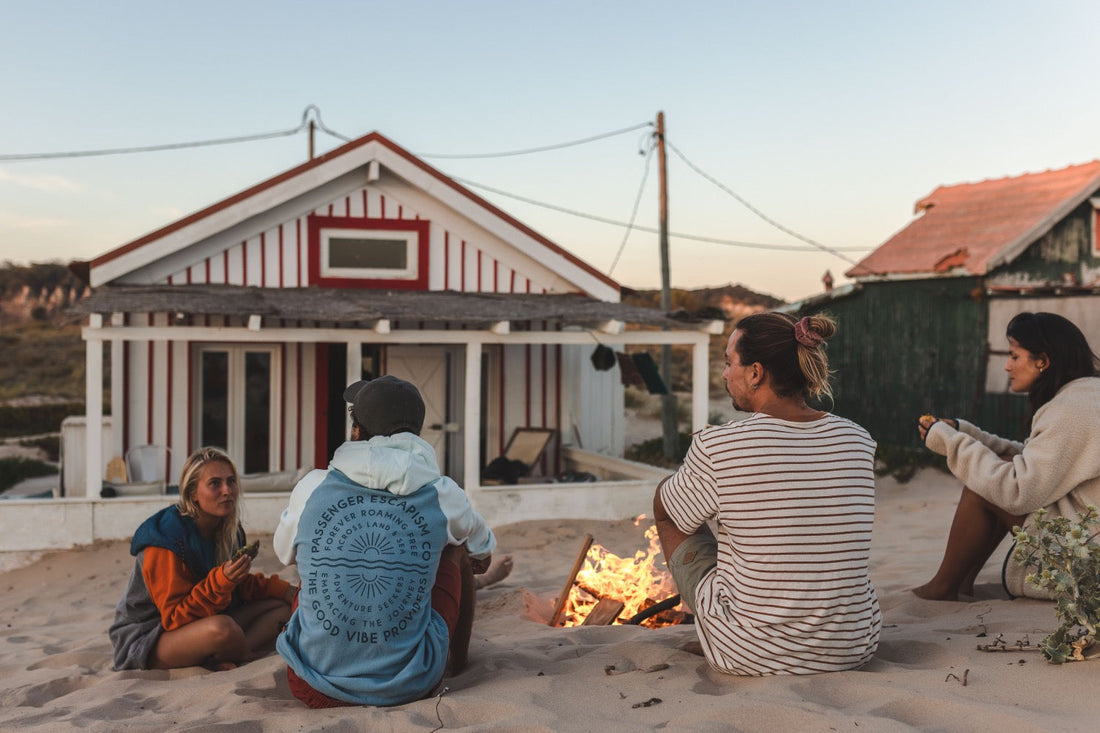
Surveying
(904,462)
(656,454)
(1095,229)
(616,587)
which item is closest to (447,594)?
(616,587)

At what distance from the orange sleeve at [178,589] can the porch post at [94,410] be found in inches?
230

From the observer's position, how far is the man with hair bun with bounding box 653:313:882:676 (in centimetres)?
366

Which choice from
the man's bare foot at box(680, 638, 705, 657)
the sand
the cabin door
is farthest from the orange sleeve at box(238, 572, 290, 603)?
the cabin door

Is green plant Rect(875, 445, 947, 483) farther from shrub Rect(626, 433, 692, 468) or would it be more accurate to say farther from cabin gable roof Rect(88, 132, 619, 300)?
cabin gable roof Rect(88, 132, 619, 300)

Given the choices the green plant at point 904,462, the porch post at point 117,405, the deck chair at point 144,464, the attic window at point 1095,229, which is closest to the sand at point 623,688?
the deck chair at point 144,464

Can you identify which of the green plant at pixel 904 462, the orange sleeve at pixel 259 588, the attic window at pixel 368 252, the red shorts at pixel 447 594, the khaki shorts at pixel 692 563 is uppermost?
the attic window at pixel 368 252

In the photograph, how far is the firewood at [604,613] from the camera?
223 inches

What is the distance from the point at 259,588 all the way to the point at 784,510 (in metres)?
3.25

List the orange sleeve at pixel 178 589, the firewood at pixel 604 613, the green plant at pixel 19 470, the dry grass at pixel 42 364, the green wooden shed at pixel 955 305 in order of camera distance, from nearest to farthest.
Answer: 1. the orange sleeve at pixel 178 589
2. the firewood at pixel 604 613
3. the green wooden shed at pixel 955 305
4. the green plant at pixel 19 470
5. the dry grass at pixel 42 364

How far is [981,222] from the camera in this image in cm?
1967

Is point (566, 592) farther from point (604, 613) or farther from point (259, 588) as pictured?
point (259, 588)

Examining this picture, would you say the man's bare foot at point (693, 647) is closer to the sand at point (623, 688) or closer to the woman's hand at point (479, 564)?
the sand at point (623, 688)

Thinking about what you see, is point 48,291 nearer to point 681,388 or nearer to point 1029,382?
point 681,388

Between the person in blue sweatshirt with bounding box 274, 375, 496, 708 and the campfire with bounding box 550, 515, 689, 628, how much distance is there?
6.41 ft
